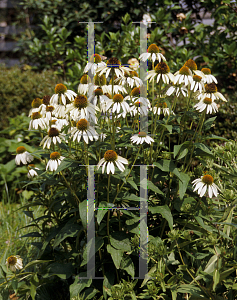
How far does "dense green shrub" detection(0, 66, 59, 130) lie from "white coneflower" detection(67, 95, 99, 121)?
2926 mm

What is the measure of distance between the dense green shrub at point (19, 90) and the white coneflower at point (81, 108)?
9.60ft

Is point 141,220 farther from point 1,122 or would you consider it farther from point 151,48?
point 1,122

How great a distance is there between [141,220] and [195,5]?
3.90 m

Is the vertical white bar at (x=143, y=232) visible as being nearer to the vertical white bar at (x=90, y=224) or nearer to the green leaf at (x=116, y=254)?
the green leaf at (x=116, y=254)

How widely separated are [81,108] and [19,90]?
323 centimetres

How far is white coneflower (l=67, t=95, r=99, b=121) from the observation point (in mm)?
1447

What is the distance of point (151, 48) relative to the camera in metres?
1.61

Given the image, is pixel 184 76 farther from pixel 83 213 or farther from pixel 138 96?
pixel 83 213

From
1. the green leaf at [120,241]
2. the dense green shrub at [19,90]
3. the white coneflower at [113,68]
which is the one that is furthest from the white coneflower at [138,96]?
the dense green shrub at [19,90]

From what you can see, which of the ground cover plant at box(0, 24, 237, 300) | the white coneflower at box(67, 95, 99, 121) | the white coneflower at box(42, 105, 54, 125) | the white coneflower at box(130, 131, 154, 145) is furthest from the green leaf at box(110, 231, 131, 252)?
the white coneflower at box(42, 105, 54, 125)

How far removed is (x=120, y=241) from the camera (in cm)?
155

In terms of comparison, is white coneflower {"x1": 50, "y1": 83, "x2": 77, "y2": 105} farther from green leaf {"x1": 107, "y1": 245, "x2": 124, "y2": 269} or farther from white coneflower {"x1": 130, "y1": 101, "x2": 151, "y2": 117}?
green leaf {"x1": 107, "y1": 245, "x2": 124, "y2": 269}

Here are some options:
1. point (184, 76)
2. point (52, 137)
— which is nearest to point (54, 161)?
point (52, 137)

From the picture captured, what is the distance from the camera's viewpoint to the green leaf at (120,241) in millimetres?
1508
